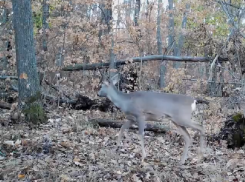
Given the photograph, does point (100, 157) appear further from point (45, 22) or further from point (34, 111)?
point (45, 22)

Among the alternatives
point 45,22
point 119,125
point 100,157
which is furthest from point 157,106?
point 45,22

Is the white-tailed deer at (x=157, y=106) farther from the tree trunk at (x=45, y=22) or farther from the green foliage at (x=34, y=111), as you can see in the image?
the tree trunk at (x=45, y=22)

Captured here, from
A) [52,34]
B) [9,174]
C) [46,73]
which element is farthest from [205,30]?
[9,174]

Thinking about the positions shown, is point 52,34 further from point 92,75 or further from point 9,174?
point 9,174

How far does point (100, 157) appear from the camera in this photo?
5.64 metres

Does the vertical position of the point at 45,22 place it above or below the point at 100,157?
above

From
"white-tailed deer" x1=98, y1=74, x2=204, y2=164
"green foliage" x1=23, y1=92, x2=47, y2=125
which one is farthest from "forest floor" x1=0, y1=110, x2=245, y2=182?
"white-tailed deer" x1=98, y1=74, x2=204, y2=164

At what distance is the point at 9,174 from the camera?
4.61 meters

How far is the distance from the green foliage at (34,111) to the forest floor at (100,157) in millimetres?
203

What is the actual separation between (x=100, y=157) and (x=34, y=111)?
2430mm

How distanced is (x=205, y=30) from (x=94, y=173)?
6.45 metres

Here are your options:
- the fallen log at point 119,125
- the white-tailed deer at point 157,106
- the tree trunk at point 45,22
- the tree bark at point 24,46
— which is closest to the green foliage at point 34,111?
the tree bark at point 24,46

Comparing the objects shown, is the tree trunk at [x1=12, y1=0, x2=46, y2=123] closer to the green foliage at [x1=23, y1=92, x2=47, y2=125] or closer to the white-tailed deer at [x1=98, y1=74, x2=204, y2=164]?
the green foliage at [x1=23, y1=92, x2=47, y2=125]

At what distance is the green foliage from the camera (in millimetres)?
7322
